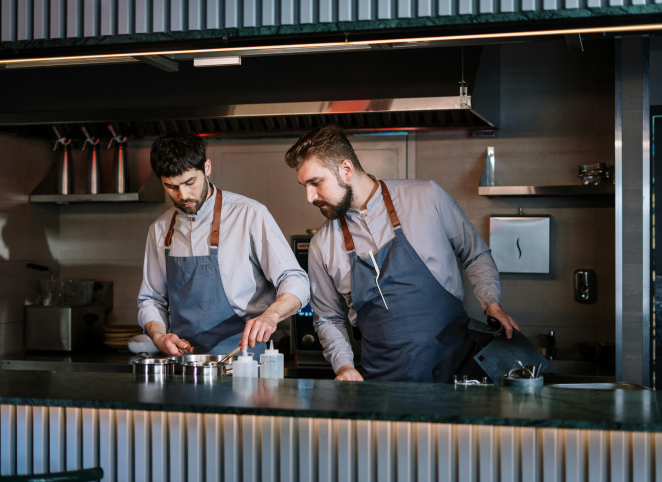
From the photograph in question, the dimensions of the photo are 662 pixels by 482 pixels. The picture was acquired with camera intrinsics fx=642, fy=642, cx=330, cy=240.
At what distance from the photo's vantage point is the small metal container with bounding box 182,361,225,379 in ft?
6.20

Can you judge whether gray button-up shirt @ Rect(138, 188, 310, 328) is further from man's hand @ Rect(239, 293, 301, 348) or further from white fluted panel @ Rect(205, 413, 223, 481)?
white fluted panel @ Rect(205, 413, 223, 481)

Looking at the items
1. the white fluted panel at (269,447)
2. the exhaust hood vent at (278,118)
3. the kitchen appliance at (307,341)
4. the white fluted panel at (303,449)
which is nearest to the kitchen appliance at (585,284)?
the exhaust hood vent at (278,118)

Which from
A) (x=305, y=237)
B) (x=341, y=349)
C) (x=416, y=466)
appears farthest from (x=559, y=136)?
(x=416, y=466)

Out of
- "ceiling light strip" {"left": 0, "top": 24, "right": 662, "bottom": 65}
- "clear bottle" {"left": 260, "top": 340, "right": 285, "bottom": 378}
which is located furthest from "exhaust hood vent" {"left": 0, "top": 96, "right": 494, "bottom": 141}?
"clear bottle" {"left": 260, "top": 340, "right": 285, "bottom": 378}

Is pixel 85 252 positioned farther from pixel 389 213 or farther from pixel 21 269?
pixel 389 213

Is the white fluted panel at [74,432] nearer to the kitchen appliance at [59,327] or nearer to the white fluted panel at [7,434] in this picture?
the white fluted panel at [7,434]

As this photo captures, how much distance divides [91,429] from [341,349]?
99 cm

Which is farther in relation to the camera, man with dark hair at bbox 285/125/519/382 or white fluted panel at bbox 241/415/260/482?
man with dark hair at bbox 285/125/519/382

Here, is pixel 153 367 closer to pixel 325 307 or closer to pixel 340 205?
pixel 325 307

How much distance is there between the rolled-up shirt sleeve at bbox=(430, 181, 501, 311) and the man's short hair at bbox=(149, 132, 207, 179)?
0.94m

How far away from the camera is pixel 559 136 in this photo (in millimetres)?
3861

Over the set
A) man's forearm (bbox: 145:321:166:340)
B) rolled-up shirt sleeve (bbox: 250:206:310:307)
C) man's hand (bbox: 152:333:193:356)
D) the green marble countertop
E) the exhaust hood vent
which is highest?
the exhaust hood vent

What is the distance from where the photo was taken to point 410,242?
97.3 inches

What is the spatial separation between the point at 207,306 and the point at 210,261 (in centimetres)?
18
